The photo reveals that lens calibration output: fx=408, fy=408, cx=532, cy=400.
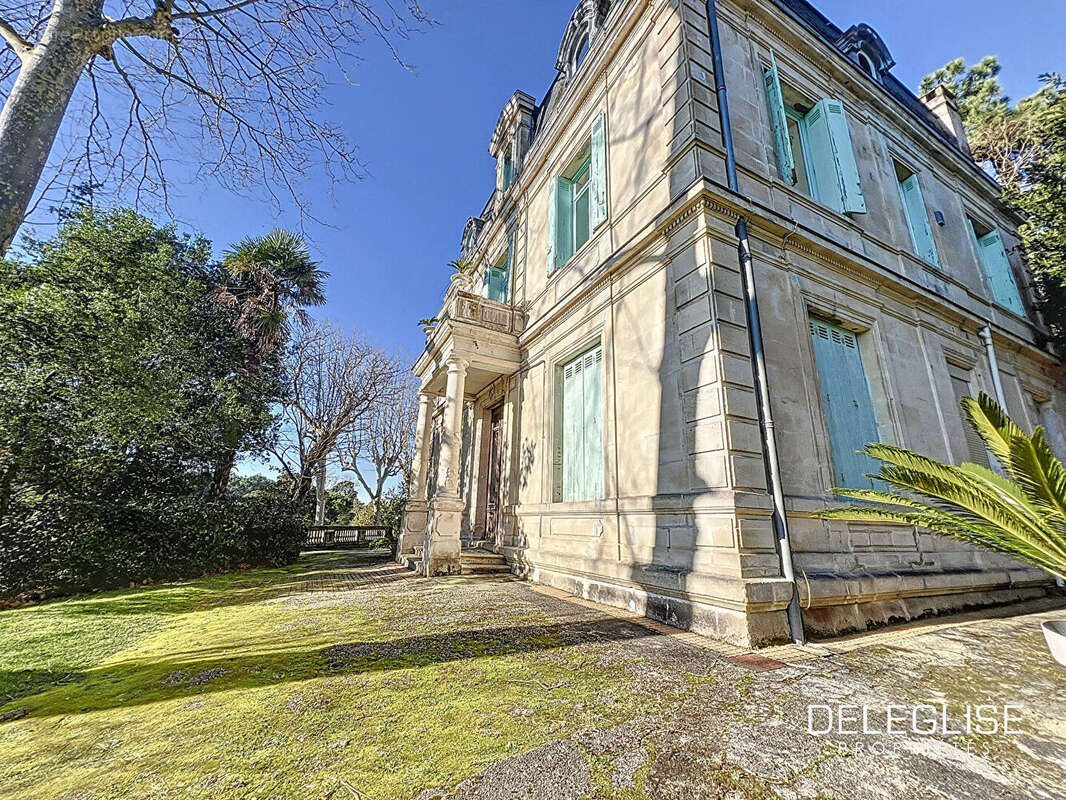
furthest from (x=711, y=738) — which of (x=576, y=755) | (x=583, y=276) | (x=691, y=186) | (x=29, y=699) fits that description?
(x=583, y=276)

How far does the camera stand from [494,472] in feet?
33.6

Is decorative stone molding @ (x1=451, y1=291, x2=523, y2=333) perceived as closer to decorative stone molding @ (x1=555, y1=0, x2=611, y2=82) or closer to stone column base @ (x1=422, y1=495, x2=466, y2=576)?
stone column base @ (x1=422, y1=495, x2=466, y2=576)

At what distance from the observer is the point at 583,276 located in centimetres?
712

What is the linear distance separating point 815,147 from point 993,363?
5546 mm

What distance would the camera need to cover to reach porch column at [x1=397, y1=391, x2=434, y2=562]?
32.1ft

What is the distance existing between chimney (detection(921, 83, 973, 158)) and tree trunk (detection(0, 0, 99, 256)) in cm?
1744

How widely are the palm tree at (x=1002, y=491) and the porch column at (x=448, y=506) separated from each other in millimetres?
6390

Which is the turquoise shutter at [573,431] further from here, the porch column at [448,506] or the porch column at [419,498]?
the porch column at [419,498]

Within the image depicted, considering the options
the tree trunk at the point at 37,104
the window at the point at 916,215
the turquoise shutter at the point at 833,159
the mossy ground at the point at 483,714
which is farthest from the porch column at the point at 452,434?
the window at the point at 916,215

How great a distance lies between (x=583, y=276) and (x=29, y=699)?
24.2ft

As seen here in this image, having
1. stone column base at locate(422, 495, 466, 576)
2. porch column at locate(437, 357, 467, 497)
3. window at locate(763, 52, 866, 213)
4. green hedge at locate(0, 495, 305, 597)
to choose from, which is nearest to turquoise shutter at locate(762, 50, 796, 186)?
window at locate(763, 52, 866, 213)

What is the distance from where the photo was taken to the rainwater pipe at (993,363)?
7.74 meters

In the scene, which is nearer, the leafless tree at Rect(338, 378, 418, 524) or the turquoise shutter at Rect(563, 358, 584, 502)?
the turquoise shutter at Rect(563, 358, 584, 502)

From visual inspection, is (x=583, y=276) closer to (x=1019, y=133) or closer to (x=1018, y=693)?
(x=1018, y=693)
